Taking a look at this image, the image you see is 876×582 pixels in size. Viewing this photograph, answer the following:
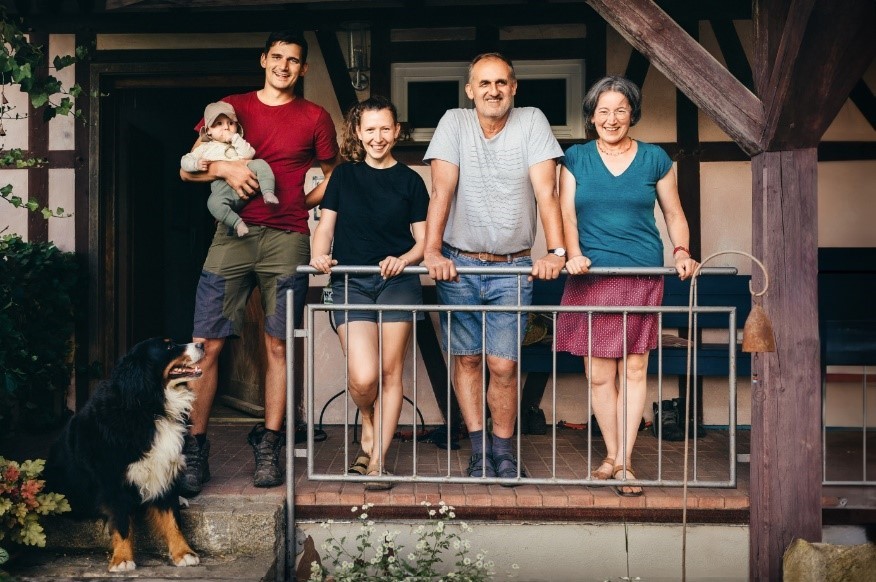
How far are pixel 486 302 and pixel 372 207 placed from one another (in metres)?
0.71

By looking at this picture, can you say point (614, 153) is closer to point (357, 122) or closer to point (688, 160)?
point (357, 122)

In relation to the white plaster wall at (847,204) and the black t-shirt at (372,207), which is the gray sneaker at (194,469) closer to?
the black t-shirt at (372,207)

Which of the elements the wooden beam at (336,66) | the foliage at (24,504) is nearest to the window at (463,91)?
the wooden beam at (336,66)

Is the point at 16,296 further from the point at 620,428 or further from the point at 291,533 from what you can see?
the point at 620,428

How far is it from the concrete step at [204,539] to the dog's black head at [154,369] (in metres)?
0.67

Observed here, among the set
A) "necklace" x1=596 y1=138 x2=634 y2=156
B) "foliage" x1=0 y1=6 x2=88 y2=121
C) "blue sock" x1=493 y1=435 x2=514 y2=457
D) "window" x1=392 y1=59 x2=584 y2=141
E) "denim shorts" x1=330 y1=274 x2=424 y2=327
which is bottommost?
"blue sock" x1=493 y1=435 x2=514 y2=457

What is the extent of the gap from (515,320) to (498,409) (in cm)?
45

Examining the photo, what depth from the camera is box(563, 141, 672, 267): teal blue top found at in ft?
12.3

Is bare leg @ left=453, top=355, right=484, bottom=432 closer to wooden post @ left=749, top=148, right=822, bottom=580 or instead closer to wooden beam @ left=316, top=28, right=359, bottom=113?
wooden post @ left=749, top=148, right=822, bottom=580

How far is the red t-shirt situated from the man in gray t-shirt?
714mm

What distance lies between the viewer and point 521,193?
12.5 ft

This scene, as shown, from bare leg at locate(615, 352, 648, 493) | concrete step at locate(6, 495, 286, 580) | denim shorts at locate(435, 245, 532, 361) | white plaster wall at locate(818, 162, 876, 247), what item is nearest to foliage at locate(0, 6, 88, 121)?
concrete step at locate(6, 495, 286, 580)

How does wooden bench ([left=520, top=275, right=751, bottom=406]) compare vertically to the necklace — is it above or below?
below

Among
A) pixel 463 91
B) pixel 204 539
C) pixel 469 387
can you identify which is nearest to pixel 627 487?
pixel 469 387
